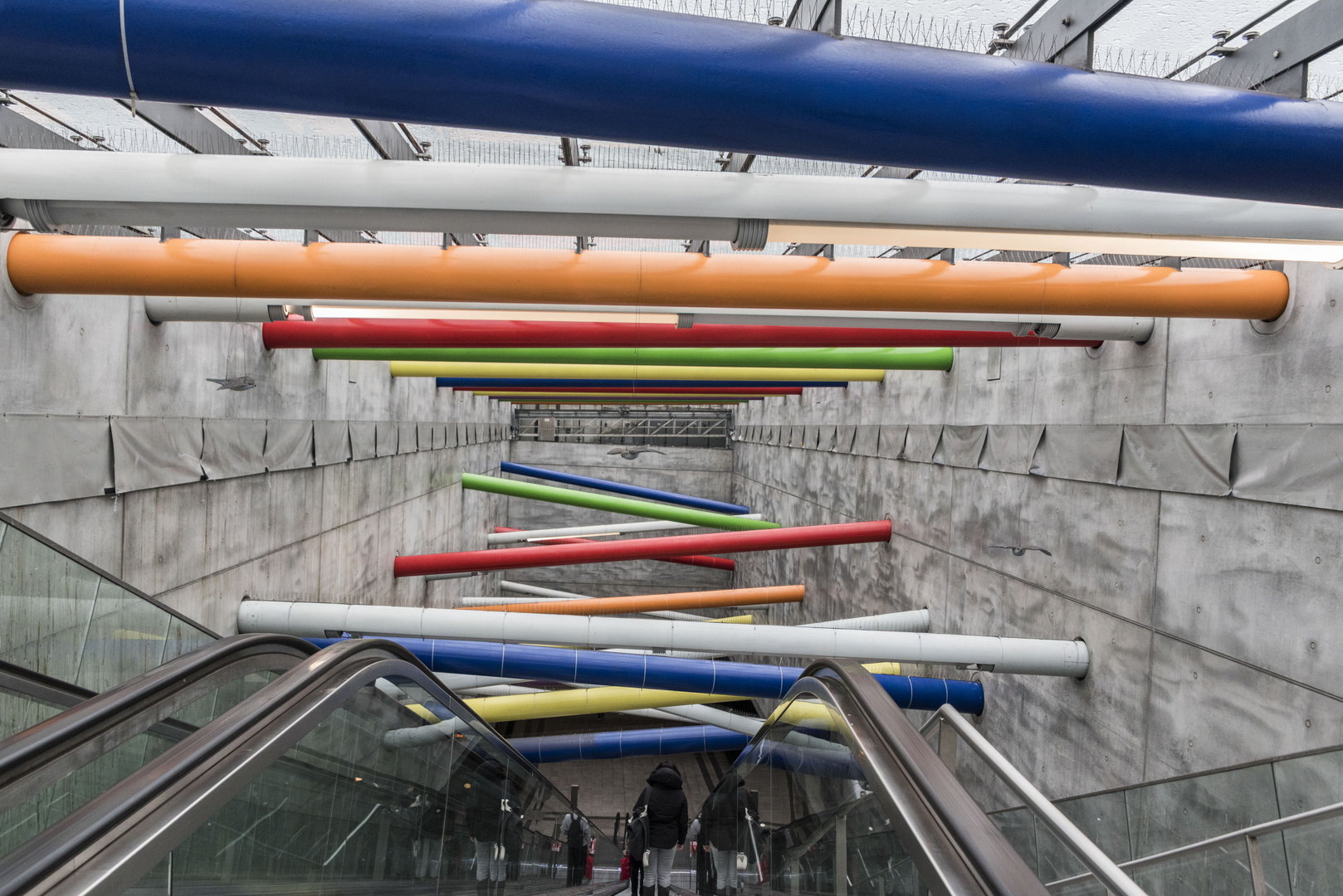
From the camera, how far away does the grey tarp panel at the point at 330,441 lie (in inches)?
372

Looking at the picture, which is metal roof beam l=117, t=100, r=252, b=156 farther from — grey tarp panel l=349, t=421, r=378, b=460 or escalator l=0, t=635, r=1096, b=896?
grey tarp panel l=349, t=421, r=378, b=460

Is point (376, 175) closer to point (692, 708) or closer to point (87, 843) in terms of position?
point (87, 843)

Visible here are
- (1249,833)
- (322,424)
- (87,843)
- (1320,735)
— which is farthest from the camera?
(322,424)

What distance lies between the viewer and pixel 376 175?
3.54 metres

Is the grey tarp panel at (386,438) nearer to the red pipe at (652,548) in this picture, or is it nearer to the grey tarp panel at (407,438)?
the grey tarp panel at (407,438)

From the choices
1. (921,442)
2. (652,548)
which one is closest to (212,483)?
(652,548)

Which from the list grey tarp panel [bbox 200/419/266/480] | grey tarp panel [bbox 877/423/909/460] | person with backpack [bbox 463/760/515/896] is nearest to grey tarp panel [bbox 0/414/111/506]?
grey tarp panel [bbox 200/419/266/480]

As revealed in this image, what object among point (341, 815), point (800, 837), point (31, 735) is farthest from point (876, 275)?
point (31, 735)

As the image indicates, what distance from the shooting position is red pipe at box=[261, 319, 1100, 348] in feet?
23.7

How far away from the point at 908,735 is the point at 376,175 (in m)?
3.25

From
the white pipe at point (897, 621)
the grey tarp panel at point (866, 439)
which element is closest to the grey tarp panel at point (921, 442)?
the grey tarp panel at point (866, 439)

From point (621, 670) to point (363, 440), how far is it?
5751 millimetres

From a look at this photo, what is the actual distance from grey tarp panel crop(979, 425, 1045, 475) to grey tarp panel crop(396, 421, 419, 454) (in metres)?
9.17

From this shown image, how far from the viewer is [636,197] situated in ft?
11.8
